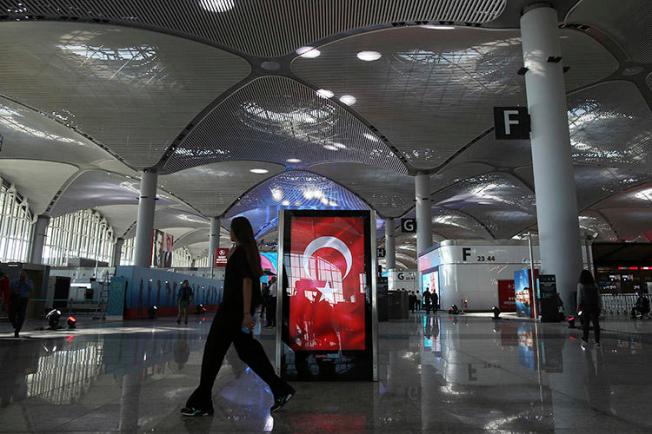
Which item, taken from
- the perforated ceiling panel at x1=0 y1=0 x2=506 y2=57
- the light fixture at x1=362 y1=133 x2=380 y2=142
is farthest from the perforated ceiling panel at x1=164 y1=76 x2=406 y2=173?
the perforated ceiling panel at x1=0 y1=0 x2=506 y2=57

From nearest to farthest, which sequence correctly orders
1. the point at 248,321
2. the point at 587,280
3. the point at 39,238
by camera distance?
the point at 248,321 < the point at 587,280 < the point at 39,238

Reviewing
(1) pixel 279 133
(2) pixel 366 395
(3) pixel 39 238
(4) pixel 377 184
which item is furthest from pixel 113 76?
(3) pixel 39 238

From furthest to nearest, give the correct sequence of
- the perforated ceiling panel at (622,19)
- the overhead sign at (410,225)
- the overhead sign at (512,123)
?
the overhead sign at (410,225) < the perforated ceiling panel at (622,19) < the overhead sign at (512,123)

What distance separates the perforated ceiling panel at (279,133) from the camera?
2433 cm

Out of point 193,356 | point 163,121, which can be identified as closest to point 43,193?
point 163,121

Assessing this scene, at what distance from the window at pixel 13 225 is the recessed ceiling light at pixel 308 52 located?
30217mm

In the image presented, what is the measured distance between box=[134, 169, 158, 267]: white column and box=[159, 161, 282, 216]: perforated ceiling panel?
572 centimetres

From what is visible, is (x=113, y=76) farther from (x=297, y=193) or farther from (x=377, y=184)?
(x=297, y=193)

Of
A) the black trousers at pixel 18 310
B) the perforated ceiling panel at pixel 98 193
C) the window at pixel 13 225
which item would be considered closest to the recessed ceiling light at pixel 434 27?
the black trousers at pixel 18 310

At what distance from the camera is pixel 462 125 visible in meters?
26.8

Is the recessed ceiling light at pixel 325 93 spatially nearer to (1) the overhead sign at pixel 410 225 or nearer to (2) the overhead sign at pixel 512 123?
(2) the overhead sign at pixel 512 123

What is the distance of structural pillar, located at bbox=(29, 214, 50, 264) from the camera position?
43.2 metres

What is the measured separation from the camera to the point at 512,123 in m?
13.3

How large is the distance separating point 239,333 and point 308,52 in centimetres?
1791
